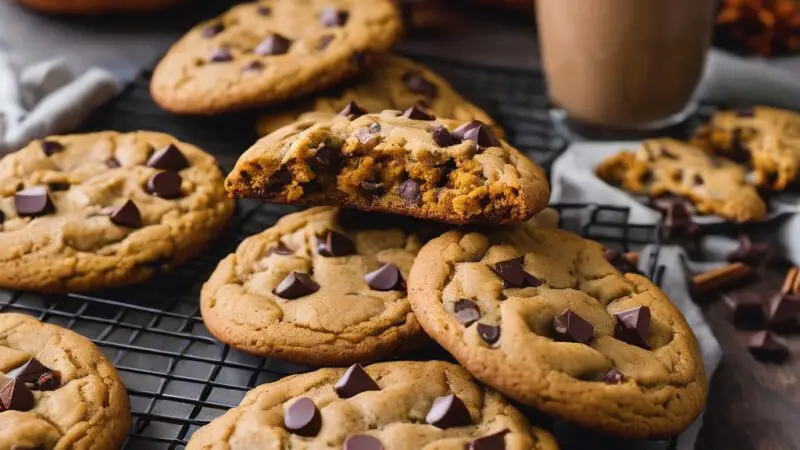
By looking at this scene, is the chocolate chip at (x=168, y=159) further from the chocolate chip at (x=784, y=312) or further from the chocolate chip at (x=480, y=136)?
the chocolate chip at (x=784, y=312)

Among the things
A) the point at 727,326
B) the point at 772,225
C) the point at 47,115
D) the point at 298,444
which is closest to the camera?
the point at 298,444

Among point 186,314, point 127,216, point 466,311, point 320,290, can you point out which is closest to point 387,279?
point 320,290

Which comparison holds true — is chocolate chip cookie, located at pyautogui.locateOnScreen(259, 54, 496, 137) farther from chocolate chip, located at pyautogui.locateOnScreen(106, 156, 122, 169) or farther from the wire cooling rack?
chocolate chip, located at pyautogui.locateOnScreen(106, 156, 122, 169)

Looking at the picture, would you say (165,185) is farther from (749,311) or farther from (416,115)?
(749,311)

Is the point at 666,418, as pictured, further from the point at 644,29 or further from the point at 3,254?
the point at 3,254

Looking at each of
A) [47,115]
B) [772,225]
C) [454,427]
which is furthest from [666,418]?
[47,115]

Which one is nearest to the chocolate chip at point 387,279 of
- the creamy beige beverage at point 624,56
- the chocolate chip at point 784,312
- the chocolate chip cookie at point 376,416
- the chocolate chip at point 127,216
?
the chocolate chip cookie at point 376,416
